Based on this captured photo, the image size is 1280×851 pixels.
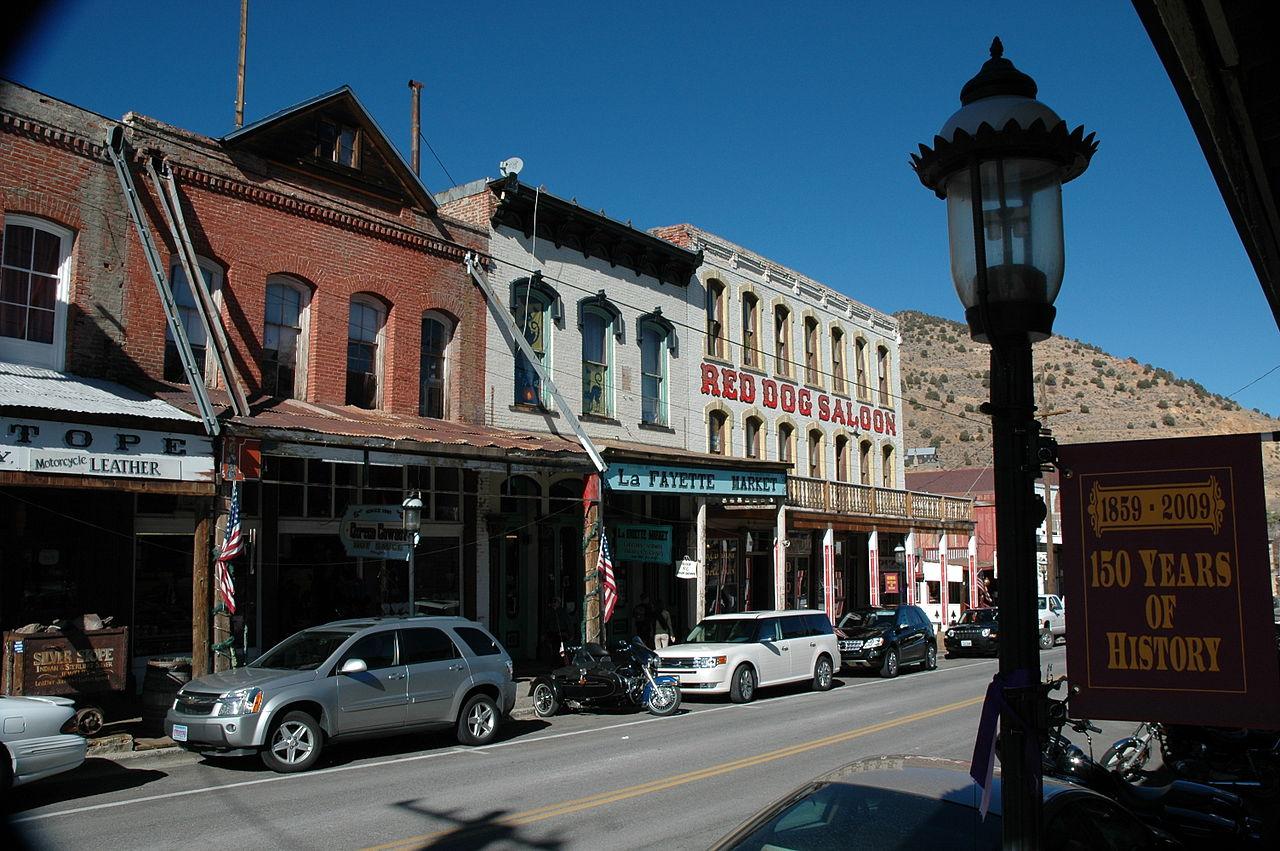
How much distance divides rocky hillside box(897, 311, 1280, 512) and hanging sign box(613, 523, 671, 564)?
200 ft

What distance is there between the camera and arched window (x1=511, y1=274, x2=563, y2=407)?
23344mm

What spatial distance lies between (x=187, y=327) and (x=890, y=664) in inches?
675

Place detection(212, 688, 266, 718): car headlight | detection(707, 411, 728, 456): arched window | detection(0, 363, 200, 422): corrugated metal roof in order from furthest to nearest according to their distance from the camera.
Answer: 1. detection(707, 411, 728, 456): arched window
2. detection(0, 363, 200, 422): corrugated metal roof
3. detection(212, 688, 266, 718): car headlight

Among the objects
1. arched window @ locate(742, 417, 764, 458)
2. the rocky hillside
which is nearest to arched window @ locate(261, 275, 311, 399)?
arched window @ locate(742, 417, 764, 458)

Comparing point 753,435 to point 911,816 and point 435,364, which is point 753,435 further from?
point 911,816

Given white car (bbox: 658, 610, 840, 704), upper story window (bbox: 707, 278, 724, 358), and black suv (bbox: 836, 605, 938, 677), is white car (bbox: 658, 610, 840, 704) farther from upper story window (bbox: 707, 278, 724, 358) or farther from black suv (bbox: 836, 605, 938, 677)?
upper story window (bbox: 707, 278, 724, 358)

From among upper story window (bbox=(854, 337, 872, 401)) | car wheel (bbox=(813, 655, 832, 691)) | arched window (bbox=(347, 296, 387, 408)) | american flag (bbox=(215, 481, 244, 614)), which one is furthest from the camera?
upper story window (bbox=(854, 337, 872, 401))

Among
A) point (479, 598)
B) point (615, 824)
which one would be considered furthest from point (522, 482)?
point (615, 824)

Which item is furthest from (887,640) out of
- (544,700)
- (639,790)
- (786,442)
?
(639,790)

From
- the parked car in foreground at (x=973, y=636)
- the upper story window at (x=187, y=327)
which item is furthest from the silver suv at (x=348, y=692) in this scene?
the parked car in foreground at (x=973, y=636)

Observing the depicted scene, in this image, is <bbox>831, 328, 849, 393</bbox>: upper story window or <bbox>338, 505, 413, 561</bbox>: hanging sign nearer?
<bbox>338, 505, 413, 561</bbox>: hanging sign

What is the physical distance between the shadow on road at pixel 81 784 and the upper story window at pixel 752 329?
2202cm

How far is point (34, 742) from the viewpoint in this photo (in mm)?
9859

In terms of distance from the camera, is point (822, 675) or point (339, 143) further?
point (822, 675)
